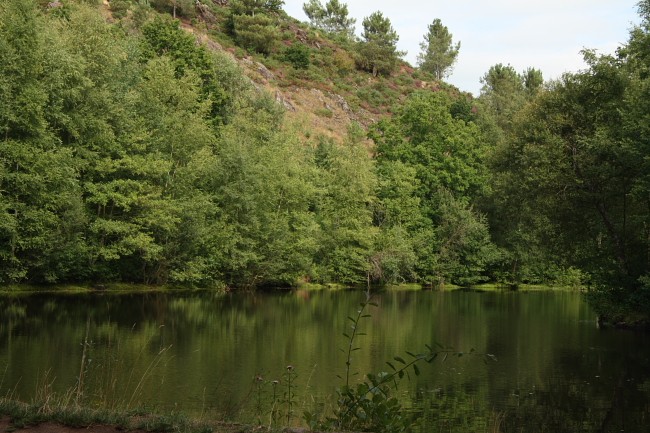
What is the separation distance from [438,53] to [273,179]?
7930 centimetres

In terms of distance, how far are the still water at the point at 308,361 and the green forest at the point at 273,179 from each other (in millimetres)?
4489

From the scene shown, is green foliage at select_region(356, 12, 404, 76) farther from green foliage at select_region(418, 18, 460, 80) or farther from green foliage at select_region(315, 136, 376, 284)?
green foliage at select_region(315, 136, 376, 284)

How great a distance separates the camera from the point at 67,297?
3378cm

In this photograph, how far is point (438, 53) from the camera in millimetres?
118188

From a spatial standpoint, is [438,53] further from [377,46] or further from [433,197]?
[433,197]

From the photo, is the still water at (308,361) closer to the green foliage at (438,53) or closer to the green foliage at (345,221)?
the green foliage at (345,221)

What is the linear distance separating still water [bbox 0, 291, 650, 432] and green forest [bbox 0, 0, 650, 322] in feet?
14.7

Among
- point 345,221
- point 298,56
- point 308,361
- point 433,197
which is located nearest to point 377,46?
point 298,56

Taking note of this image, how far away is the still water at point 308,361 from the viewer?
12680 mm

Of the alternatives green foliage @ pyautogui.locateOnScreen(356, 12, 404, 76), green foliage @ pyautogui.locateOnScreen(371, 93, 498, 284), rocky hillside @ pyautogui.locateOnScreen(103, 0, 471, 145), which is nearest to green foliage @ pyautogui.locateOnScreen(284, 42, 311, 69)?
rocky hillside @ pyautogui.locateOnScreen(103, 0, 471, 145)

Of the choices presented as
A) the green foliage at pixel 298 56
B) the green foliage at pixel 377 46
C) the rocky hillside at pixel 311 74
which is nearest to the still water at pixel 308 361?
the rocky hillside at pixel 311 74

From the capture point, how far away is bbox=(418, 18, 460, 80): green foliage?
118 m

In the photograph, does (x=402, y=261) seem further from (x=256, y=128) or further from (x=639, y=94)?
(x=639, y=94)

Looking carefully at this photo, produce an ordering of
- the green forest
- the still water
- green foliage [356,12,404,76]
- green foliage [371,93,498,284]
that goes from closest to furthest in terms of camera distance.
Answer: the still water < the green forest < green foliage [371,93,498,284] < green foliage [356,12,404,76]
